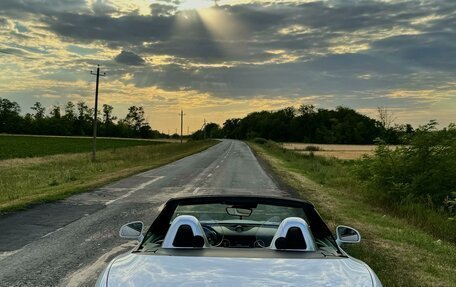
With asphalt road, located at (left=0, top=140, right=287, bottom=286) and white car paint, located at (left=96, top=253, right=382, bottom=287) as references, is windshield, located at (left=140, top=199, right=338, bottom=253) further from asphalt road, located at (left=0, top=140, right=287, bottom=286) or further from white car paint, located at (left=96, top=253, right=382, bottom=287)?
asphalt road, located at (left=0, top=140, right=287, bottom=286)

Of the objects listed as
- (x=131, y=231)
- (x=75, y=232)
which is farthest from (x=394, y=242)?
(x=131, y=231)

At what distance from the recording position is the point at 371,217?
40.8ft

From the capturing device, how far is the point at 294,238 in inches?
123

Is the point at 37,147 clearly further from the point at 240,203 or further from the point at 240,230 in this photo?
the point at 240,203

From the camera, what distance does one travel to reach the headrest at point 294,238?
3.12m

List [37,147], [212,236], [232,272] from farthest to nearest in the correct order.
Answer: [37,147] → [212,236] → [232,272]

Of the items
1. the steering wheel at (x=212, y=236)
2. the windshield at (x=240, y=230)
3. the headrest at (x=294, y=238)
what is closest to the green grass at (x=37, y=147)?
the windshield at (x=240, y=230)

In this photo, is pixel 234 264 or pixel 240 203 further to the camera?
pixel 240 203

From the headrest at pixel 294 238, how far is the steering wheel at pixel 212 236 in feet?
3.73

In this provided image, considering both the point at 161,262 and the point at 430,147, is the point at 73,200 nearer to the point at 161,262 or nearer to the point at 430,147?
the point at 430,147

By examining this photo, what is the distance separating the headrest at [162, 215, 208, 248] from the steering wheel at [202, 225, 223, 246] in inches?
41.0

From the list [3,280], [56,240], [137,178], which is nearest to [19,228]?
[56,240]

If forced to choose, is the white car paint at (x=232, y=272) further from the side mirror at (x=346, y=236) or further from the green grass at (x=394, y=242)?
the green grass at (x=394, y=242)

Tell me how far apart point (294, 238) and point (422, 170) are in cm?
1303
